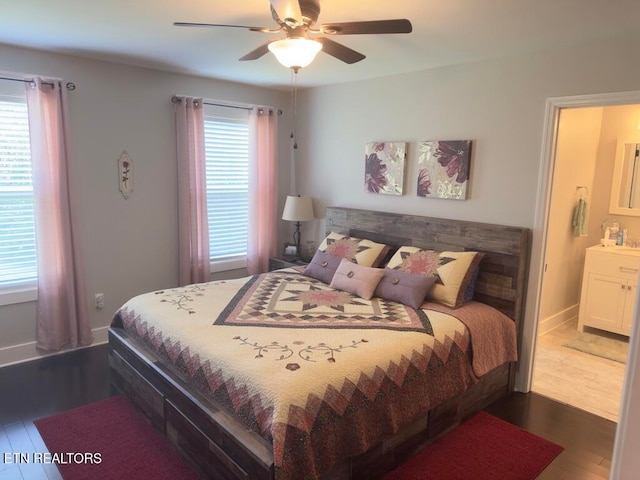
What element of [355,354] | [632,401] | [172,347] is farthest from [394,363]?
[632,401]

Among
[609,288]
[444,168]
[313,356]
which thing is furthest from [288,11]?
[609,288]

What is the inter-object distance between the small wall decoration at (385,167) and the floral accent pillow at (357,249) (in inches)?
21.1

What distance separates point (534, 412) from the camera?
305cm

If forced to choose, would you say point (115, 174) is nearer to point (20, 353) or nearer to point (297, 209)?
point (20, 353)

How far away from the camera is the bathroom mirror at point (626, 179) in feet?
14.5

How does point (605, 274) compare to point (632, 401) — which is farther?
point (605, 274)

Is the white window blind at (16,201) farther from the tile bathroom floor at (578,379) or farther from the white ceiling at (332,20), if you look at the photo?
the tile bathroom floor at (578,379)

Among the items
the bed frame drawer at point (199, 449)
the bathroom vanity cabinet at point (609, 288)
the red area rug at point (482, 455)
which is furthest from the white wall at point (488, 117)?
the bed frame drawer at point (199, 449)

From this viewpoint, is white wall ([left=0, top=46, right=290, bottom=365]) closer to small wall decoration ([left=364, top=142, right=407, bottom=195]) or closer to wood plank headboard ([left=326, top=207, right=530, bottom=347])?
small wall decoration ([left=364, top=142, right=407, bottom=195])

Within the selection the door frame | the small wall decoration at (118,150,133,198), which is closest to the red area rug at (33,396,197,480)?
the small wall decoration at (118,150,133,198)

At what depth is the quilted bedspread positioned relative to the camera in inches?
76.1

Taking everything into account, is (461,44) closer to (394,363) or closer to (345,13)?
(345,13)

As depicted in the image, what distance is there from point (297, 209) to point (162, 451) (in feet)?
8.77

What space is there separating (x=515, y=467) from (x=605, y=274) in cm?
269
